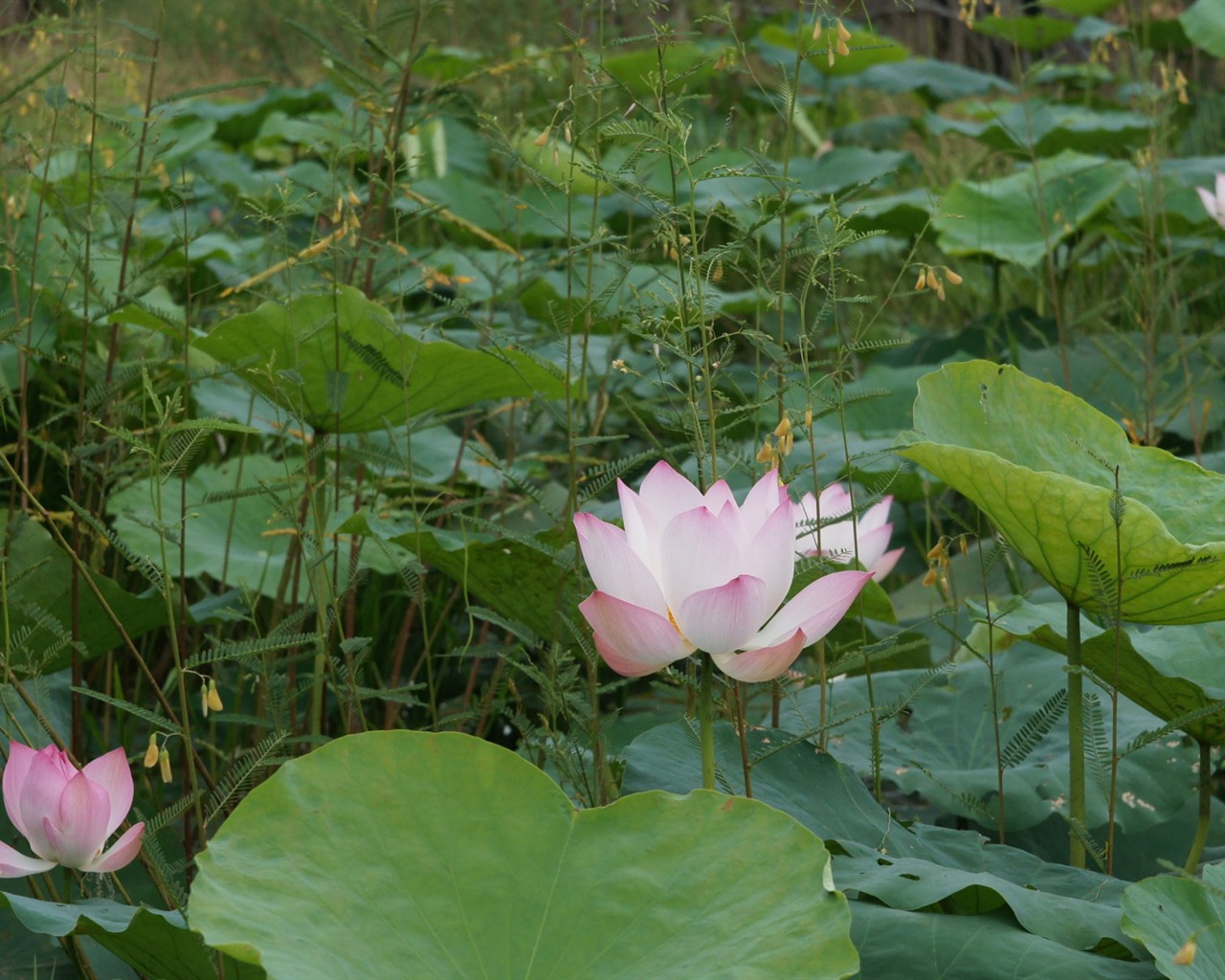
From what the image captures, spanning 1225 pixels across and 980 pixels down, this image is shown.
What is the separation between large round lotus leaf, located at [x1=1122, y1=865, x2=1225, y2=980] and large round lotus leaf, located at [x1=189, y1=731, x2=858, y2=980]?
21 centimetres

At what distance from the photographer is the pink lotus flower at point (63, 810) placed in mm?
928

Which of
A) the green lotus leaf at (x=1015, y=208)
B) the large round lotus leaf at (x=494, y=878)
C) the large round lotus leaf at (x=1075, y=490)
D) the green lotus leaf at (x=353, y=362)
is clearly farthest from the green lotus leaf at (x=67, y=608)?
the green lotus leaf at (x=1015, y=208)

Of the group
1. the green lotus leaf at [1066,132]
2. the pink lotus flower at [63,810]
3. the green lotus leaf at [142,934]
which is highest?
the green lotus leaf at [1066,132]

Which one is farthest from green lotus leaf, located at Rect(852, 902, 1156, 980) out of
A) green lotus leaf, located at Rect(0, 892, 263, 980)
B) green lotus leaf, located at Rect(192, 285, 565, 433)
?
green lotus leaf, located at Rect(192, 285, 565, 433)

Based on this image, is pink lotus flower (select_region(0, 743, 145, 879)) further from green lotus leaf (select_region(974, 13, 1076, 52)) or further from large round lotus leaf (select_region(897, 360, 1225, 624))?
green lotus leaf (select_region(974, 13, 1076, 52))

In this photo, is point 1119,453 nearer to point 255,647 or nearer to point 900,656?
point 900,656

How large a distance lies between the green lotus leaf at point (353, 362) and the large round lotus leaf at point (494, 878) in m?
0.55

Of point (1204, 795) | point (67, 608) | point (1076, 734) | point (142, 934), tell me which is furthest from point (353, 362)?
point (1204, 795)

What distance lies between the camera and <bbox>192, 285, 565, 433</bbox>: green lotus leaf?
1.38 meters

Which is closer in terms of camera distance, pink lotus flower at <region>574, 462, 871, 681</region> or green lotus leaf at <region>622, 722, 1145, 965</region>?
pink lotus flower at <region>574, 462, 871, 681</region>

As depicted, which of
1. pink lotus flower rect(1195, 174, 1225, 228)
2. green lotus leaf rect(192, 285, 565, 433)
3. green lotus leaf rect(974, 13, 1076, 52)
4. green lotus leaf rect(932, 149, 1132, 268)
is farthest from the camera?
green lotus leaf rect(974, 13, 1076, 52)

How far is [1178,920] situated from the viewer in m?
0.89

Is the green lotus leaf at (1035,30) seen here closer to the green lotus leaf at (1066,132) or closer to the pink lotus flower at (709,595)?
the green lotus leaf at (1066,132)

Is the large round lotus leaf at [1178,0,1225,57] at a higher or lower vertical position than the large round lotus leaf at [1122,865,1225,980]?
higher
